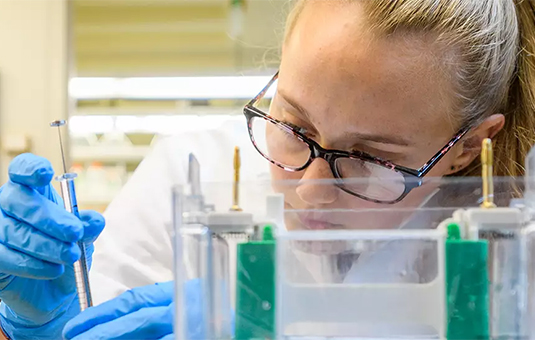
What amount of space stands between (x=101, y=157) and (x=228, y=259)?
12.2 feet

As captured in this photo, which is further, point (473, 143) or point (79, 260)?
point (473, 143)

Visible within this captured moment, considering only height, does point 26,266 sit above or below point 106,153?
below

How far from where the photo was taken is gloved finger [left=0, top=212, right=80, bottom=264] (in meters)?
0.81

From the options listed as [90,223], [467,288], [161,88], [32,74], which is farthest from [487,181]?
[161,88]

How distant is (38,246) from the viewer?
819 millimetres

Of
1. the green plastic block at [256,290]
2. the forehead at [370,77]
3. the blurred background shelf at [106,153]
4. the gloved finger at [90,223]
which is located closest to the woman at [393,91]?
the forehead at [370,77]

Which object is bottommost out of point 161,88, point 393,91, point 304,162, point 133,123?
point 304,162

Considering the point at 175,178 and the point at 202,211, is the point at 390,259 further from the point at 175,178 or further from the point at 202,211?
the point at 175,178

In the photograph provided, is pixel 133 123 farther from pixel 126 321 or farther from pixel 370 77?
pixel 126 321

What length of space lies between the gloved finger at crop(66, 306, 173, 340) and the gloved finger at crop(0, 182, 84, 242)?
0.55 feet

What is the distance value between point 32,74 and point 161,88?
1.13m

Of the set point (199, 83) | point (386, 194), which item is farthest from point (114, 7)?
point (386, 194)

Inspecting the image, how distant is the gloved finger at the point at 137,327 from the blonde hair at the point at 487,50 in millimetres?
588

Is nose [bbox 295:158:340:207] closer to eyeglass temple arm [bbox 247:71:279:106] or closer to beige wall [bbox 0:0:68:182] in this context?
eyeglass temple arm [bbox 247:71:279:106]
